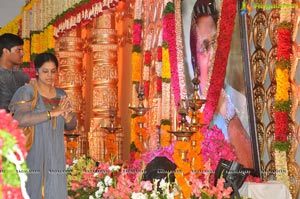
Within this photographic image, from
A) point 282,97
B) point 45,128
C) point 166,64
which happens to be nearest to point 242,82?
point 282,97

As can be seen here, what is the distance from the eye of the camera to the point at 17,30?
15375mm

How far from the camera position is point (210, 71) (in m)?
8.91

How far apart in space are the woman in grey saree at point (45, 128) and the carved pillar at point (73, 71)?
7.63 m

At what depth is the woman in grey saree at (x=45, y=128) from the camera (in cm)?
531

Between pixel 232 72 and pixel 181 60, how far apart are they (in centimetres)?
132

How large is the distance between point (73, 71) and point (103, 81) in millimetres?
924

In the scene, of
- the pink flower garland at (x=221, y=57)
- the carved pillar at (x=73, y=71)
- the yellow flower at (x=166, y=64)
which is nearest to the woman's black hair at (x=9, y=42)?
the pink flower garland at (x=221, y=57)

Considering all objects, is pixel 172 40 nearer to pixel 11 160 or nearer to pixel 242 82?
pixel 242 82

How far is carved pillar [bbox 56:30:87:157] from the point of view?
43.4 ft

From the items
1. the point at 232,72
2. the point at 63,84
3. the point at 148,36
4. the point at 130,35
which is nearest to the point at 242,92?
the point at 232,72

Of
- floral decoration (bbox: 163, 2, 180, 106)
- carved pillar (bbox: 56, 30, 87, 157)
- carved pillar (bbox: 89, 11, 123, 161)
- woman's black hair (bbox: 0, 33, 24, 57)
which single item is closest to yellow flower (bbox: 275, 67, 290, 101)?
floral decoration (bbox: 163, 2, 180, 106)

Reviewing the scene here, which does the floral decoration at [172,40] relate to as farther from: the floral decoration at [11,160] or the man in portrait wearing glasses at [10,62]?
the floral decoration at [11,160]

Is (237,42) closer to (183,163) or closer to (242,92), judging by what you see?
(242,92)

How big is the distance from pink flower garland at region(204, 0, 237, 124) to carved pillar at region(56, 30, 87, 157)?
4759 mm
